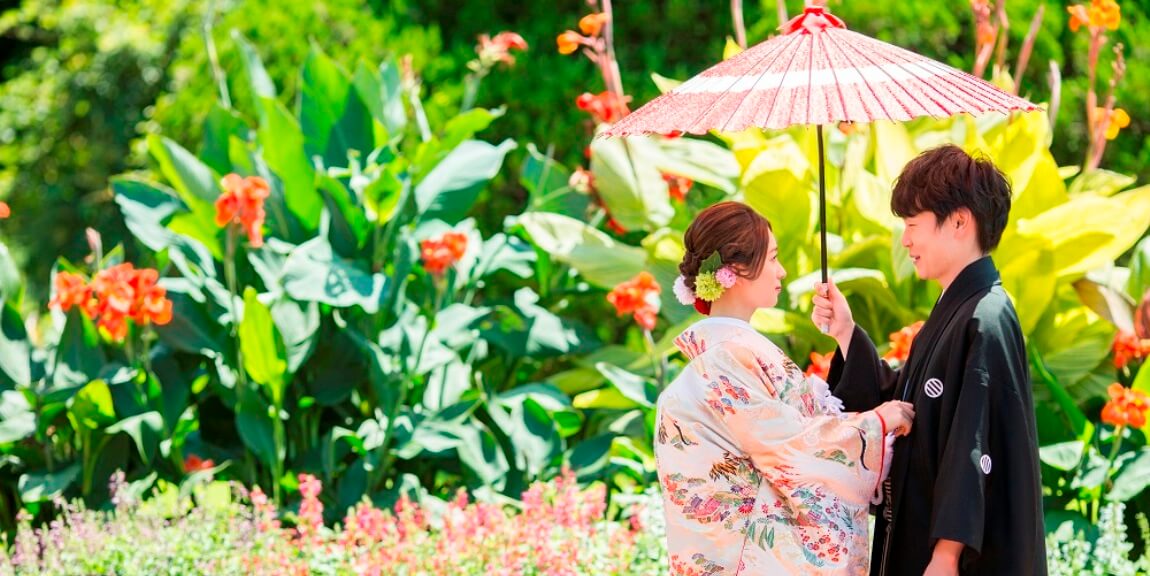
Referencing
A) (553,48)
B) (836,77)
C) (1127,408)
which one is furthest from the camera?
(553,48)

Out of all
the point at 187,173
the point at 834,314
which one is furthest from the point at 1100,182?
the point at 187,173

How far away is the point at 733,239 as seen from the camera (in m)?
2.35

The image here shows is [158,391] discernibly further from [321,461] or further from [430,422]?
[430,422]

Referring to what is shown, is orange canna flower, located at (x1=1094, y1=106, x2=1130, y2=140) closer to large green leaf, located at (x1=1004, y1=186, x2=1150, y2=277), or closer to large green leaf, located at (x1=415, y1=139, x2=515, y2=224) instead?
large green leaf, located at (x1=1004, y1=186, x2=1150, y2=277)

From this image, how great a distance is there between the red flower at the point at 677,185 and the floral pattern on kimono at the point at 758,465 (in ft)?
7.33

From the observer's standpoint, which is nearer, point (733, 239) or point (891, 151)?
point (733, 239)

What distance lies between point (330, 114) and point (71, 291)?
1.10m

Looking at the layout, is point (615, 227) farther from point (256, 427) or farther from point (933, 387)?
point (933, 387)

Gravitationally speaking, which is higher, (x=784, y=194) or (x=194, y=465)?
(x=784, y=194)

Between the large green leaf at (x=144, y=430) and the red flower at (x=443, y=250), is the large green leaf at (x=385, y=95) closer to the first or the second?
the red flower at (x=443, y=250)

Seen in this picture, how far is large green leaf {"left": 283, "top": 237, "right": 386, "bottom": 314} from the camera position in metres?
4.15

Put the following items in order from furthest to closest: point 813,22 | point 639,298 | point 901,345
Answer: point 639,298, point 901,345, point 813,22

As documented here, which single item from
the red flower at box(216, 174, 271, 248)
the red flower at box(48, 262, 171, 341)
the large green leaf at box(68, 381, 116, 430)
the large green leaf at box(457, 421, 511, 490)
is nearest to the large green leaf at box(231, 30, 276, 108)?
the red flower at box(216, 174, 271, 248)

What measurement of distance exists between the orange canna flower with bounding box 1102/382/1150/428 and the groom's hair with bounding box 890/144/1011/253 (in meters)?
1.38
